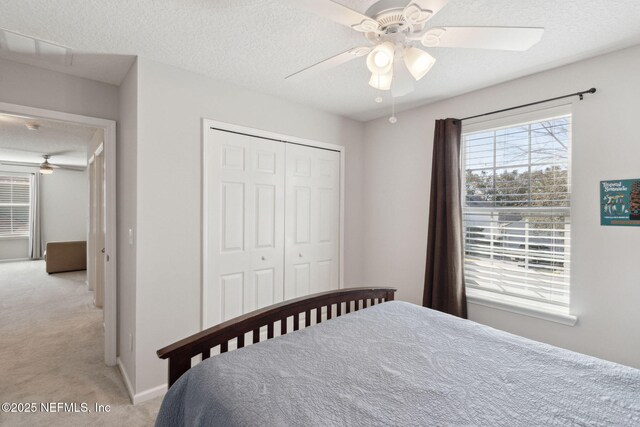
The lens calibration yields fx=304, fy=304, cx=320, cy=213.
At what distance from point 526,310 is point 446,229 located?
2.80 ft

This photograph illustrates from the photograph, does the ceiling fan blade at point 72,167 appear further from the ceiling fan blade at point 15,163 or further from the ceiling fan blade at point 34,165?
the ceiling fan blade at point 15,163

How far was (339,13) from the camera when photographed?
117 centimetres

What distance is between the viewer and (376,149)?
11.7 ft

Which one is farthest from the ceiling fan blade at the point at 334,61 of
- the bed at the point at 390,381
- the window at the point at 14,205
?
the window at the point at 14,205

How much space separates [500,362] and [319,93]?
242 cm

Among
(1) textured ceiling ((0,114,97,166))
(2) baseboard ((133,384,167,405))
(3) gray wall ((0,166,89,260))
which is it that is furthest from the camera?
(3) gray wall ((0,166,89,260))

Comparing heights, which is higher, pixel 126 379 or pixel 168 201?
pixel 168 201

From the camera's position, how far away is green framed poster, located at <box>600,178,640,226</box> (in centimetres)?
192

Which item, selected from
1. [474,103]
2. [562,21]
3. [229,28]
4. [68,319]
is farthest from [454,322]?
[68,319]

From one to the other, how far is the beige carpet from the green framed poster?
10.8 feet

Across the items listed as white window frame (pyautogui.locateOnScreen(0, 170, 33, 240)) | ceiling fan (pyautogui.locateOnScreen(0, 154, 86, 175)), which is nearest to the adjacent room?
ceiling fan (pyautogui.locateOnScreen(0, 154, 86, 175))

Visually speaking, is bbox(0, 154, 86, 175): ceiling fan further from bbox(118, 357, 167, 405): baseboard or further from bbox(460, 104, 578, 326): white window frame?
bbox(460, 104, 578, 326): white window frame

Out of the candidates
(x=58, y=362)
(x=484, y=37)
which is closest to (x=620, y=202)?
(x=484, y=37)

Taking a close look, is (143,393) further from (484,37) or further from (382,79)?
(484,37)
